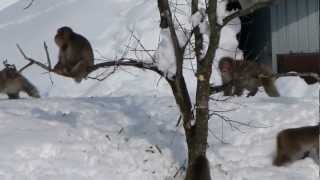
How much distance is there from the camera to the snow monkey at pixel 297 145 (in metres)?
8.72

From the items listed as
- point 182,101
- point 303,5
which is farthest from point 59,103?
point 303,5

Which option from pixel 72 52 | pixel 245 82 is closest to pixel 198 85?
pixel 72 52

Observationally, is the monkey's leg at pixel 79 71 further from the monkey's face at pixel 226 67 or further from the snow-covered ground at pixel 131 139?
the monkey's face at pixel 226 67

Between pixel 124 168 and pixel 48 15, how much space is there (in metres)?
15.6

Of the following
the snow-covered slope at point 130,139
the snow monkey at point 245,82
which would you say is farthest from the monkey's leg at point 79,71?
the snow monkey at point 245,82

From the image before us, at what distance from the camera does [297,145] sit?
877 centimetres

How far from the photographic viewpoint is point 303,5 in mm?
16531

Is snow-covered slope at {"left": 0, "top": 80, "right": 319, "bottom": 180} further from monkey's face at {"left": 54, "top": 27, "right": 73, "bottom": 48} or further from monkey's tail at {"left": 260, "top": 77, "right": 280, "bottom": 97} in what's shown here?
monkey's tail at {"left": 260, "top": 77, "right": 280, "bottom": 97}

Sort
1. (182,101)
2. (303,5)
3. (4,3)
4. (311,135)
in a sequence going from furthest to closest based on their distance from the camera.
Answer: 1. (4,3)
2. (303,5)
3. (311,135)
4. (182,101)

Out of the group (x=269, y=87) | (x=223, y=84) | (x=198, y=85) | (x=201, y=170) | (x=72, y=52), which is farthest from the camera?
(x=269, y=87)

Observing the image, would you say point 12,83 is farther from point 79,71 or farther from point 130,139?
point 130,139

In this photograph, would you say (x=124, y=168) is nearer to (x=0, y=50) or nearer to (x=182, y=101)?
(x=182, y=101)

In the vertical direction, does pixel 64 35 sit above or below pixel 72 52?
above

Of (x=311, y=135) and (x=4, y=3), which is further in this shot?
(x=4, y=3)
